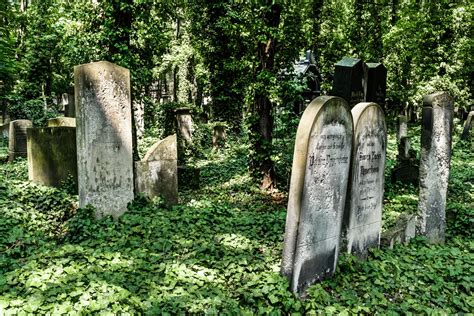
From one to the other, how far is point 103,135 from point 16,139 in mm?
7734

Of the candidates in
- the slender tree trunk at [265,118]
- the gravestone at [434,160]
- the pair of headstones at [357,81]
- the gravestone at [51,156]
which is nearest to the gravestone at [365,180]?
the gravestone at [434,160]

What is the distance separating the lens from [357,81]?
20.4 ft

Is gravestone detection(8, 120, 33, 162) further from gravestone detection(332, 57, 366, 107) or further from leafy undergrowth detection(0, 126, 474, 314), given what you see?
gravestone detection(332, 57, 366, 107)

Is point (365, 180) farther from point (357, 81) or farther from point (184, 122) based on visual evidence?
point (184, 122)

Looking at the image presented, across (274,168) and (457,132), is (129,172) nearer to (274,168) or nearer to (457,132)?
(274,168)

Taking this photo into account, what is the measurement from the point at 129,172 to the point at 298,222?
3.32 m

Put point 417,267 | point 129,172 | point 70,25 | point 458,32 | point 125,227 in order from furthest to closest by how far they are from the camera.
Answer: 1. point 458,32
2. point 70,25
3. point 129,172
4. point 125,227
5. point 417,267

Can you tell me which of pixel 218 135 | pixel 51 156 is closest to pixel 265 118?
pixel 51 156

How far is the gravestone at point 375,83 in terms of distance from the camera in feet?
22.3

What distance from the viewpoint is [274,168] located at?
9.81 m

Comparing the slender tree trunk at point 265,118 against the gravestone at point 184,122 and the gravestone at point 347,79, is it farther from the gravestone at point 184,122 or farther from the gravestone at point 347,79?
the gravestone at point 184,122

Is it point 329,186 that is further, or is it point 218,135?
point 218,135

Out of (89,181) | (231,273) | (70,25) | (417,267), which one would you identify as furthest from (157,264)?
(70,25)

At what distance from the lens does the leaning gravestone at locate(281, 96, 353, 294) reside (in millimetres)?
3727
